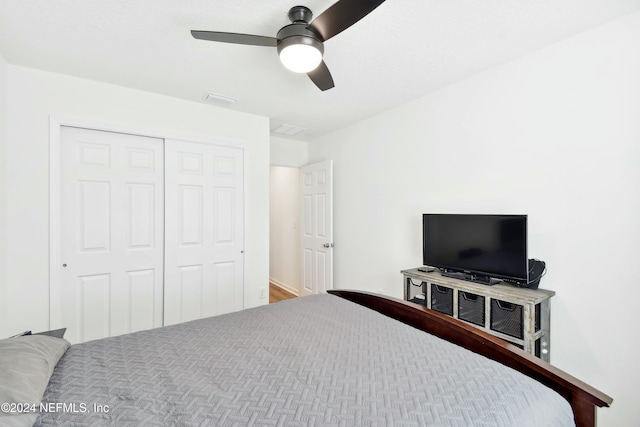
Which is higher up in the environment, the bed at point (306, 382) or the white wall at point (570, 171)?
the white wall at point (570, 171)

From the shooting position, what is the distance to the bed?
88 centimetres

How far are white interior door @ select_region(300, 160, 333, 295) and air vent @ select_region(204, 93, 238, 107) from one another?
1435mm

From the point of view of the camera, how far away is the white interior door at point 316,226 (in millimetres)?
3861

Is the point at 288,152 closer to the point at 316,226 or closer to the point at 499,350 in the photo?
the point at 316,226

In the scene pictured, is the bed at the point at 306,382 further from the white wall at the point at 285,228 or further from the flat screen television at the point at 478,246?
the white wall at the point at 285,228

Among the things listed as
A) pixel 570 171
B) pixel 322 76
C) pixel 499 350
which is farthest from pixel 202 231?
pixel 570 171

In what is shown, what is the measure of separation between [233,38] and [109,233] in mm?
2120

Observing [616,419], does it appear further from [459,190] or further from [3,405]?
[3,405]

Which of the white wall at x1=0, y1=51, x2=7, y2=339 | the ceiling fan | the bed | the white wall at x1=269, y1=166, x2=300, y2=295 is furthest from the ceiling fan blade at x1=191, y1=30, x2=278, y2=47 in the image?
the white wall at x1=269, y1=166, x2=300, y2=295

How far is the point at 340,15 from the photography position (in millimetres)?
1396

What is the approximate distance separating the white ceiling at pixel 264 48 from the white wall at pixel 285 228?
2287 millimetres

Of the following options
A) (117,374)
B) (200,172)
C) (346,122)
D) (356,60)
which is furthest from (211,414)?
(346,122)

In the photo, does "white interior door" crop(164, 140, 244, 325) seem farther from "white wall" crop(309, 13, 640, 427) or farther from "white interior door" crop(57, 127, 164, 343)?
"white wall" crop(309, 13, 640, 427)

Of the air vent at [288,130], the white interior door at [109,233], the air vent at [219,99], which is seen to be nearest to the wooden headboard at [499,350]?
the white interior door at [109,233]
